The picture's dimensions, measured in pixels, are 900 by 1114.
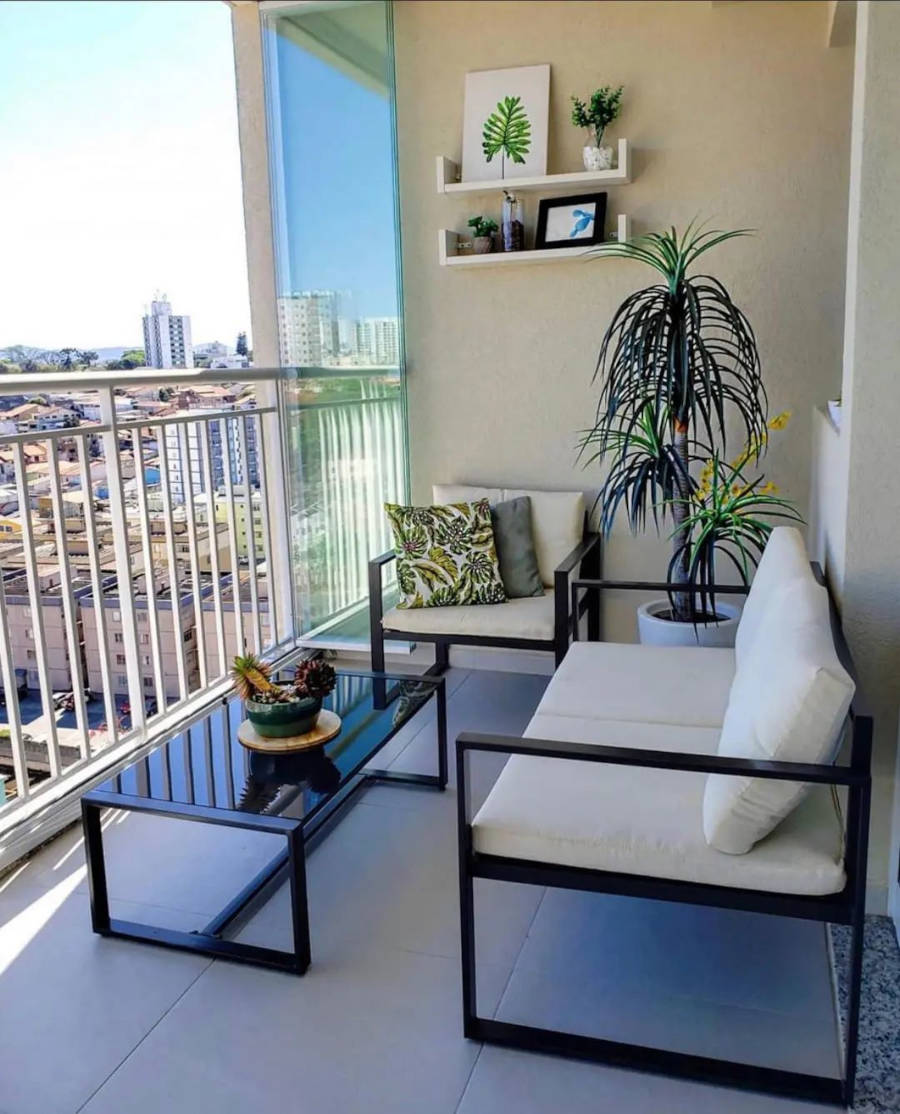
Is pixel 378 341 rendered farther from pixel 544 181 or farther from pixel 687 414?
pixel 687 414

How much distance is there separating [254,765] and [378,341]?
210 cm

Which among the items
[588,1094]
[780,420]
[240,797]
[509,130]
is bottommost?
[588,1094]

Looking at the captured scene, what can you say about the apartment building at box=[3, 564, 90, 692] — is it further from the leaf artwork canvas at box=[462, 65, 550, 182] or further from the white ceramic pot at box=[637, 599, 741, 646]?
the leaf artwork canvas at box=[462, 65, 550, 182]

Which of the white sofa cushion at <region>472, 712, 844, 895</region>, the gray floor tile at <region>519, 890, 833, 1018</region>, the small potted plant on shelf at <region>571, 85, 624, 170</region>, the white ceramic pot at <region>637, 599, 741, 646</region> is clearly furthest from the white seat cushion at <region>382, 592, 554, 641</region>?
the small potted plant on shelf at <region>571, 85, 624, 170</region>

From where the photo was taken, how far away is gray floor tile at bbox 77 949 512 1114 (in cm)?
173

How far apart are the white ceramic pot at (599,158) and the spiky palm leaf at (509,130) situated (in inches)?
10.5

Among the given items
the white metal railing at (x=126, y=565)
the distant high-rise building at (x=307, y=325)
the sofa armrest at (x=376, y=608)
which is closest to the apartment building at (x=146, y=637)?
the white metal railing at (x=126, y=565)

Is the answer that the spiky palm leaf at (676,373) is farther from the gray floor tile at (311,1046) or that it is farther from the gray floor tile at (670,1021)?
the gray floor tile at (311,1046)

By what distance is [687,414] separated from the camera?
3297 mm

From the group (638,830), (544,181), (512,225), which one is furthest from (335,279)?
(638,830)

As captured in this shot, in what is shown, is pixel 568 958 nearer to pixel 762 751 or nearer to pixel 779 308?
pixel 762 751

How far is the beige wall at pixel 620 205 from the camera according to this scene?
11.4ft

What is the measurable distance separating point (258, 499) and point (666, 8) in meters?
2.35

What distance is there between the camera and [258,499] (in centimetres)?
381
